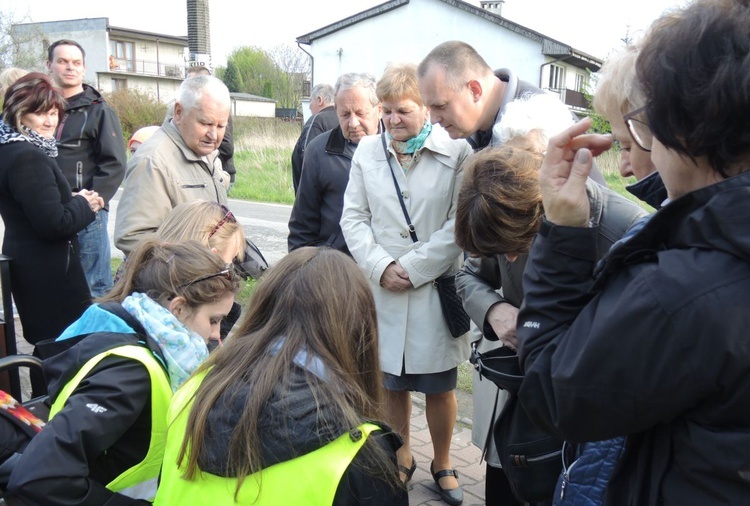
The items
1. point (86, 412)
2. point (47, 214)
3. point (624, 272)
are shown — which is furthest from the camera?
point (47, 214)

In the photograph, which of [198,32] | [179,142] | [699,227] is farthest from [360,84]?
[198,32]

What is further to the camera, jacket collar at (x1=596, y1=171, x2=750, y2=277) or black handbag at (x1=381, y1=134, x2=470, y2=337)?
black handbag at (x1=381, y1=134, x2=470, y2=337)

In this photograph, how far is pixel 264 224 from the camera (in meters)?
11.4

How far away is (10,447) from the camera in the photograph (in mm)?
2338

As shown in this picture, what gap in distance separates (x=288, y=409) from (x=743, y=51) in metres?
1.09

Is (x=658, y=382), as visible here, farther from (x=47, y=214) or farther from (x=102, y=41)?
(x=102, y=41)

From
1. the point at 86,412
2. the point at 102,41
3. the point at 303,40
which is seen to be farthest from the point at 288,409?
the point at 102,41

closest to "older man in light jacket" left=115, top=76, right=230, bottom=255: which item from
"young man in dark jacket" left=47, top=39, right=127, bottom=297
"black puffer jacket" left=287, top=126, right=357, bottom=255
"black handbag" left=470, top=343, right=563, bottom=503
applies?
"black puffer jacket" left=287, top=126, right=357, bottom=255

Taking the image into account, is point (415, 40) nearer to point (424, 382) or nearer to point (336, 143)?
point (336, 143)

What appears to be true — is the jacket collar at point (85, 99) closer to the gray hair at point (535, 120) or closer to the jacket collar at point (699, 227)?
the gray hair at point (535, 120)

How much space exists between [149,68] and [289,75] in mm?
13273

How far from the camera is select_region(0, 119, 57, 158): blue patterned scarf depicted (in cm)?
376

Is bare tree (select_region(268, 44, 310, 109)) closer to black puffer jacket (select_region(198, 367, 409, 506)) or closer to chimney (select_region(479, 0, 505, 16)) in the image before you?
chimney (select_region(479, 0, 505, 16))

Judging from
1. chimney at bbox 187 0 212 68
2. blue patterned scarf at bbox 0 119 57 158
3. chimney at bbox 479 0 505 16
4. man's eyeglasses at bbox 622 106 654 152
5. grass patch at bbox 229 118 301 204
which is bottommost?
grass patch at bbox 229 118 301 204
